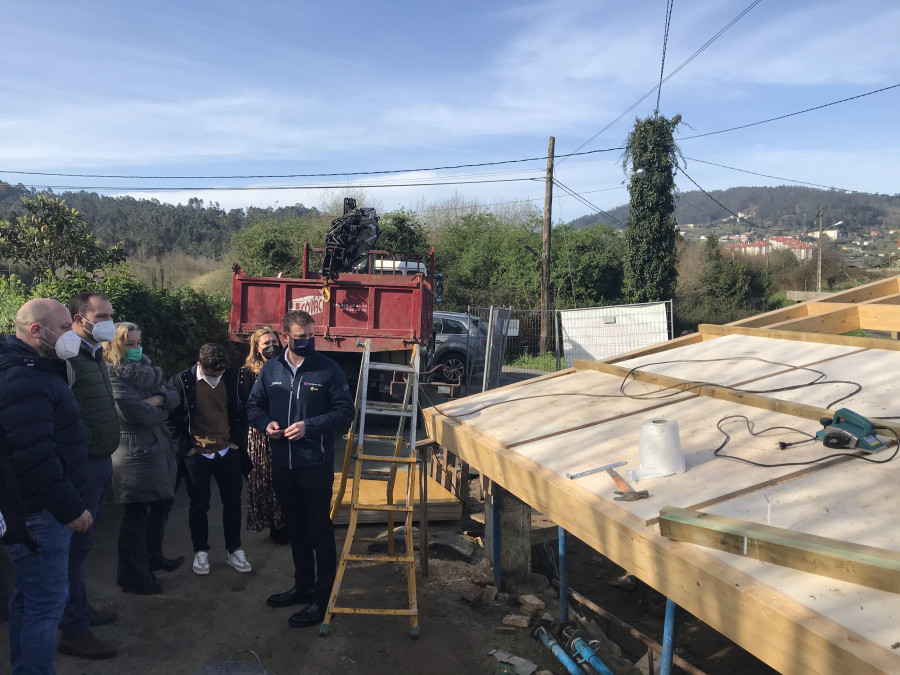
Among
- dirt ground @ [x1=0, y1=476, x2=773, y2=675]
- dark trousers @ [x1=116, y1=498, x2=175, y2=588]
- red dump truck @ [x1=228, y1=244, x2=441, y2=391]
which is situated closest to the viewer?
dirt ground @ [x1=0, y1=476, x2=773, y2=675]

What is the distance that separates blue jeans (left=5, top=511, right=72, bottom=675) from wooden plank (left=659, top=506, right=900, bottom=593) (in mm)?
2579

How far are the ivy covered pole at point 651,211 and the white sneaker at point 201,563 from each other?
19304mm

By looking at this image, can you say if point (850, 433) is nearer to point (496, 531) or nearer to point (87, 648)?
point (496, 531)

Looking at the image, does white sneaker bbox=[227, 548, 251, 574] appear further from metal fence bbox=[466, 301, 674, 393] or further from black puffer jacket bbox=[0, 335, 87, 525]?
metal fence bbox=[466, 301, 674, 393]

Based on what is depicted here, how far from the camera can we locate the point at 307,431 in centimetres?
388

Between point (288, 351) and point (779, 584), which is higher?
point (288, 351)

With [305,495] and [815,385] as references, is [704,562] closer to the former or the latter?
[815,385]

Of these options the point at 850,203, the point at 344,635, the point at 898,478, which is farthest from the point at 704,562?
the point at 850,203

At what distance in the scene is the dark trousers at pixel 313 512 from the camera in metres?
3.99

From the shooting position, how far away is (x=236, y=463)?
4711 mm

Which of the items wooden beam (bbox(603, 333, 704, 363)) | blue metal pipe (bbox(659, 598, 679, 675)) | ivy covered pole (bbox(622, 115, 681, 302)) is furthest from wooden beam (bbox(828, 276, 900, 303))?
ivy covered pole (bbox(622, 115, 681, 302))

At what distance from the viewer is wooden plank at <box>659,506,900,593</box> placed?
1660 millimetres

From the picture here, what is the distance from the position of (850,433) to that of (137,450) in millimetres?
3973

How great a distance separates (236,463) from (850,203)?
157 meters
